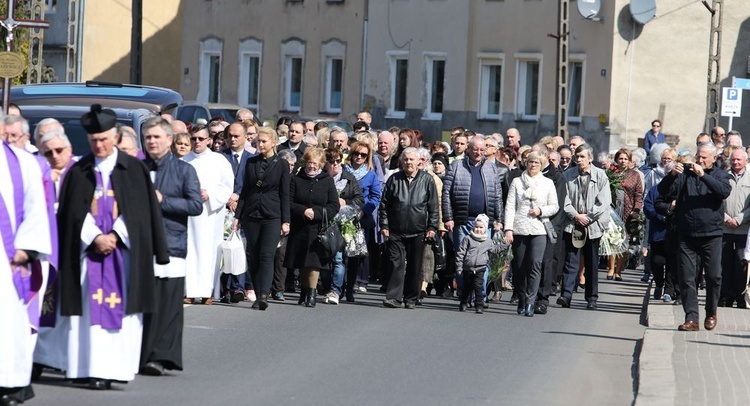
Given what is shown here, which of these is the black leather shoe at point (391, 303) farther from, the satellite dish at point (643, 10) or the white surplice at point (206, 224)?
the satellite dish at point (643, 10)

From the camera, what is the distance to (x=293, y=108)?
49.1 meters

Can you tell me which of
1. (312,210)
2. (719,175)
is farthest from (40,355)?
(719,175)

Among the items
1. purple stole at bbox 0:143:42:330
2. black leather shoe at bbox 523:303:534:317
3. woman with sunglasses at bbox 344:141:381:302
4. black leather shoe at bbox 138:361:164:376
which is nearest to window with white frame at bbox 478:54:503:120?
woman with sunglasses at bbox 344:141:381:302

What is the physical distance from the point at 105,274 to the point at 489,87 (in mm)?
33401

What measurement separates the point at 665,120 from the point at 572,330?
79.2 ft

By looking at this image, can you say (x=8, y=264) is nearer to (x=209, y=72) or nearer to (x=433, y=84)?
(x=433, y=84)

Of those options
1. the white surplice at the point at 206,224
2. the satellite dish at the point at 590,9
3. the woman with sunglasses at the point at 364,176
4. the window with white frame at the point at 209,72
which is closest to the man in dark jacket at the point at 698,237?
the woman with sunglasses at the point at 364,176

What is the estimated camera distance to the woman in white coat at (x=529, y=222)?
17.1m

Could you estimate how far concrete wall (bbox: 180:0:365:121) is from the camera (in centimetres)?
4672

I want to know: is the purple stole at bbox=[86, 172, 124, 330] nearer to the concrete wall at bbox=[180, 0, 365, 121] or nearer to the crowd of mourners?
the crowd of mourners

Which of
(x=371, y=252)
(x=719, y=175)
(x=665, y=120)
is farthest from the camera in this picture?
(x=665, y=120)

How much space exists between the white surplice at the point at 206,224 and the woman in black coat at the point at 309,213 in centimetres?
129

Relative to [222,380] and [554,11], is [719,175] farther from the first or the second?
[554,11]

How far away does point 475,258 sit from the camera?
17422 millimetres
